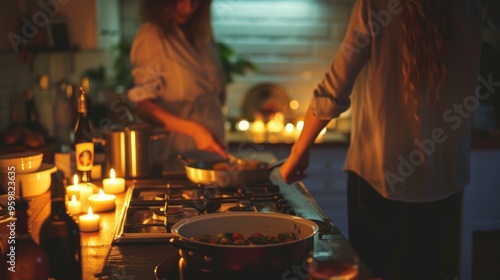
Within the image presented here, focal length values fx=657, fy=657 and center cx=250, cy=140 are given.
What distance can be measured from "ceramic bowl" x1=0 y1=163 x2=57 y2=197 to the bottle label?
0.45 ft

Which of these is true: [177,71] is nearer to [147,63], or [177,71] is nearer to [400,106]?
[147,63]

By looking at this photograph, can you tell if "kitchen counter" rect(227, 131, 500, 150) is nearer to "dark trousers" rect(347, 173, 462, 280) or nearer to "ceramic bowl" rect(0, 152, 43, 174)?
"dark trousers" rect(347, 173, 462, 280)

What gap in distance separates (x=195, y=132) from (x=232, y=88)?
186 centimetres

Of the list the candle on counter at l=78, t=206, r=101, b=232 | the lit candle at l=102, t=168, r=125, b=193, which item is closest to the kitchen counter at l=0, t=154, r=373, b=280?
the candle on counter at l=78, t=206, r=101, b=232

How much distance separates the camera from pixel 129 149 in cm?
216

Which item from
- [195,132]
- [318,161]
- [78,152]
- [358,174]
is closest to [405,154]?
[358,174]

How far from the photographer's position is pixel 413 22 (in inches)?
66.6

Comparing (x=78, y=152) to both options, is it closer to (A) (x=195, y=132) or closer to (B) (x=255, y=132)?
(A) (x=195, y=132)

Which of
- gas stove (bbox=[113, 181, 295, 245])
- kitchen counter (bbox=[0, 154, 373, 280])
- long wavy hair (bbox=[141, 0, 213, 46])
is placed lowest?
kitchen counter (bbox=[0, 154, 373, 280])

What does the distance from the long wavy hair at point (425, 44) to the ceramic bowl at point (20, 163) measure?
1019 mm

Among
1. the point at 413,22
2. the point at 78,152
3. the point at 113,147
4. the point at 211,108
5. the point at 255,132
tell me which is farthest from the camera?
the point at 255,132

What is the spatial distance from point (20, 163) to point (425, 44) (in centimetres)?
111

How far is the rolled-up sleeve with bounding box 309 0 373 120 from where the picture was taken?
1.74 meters

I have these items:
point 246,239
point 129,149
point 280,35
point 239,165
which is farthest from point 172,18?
point 280,35
